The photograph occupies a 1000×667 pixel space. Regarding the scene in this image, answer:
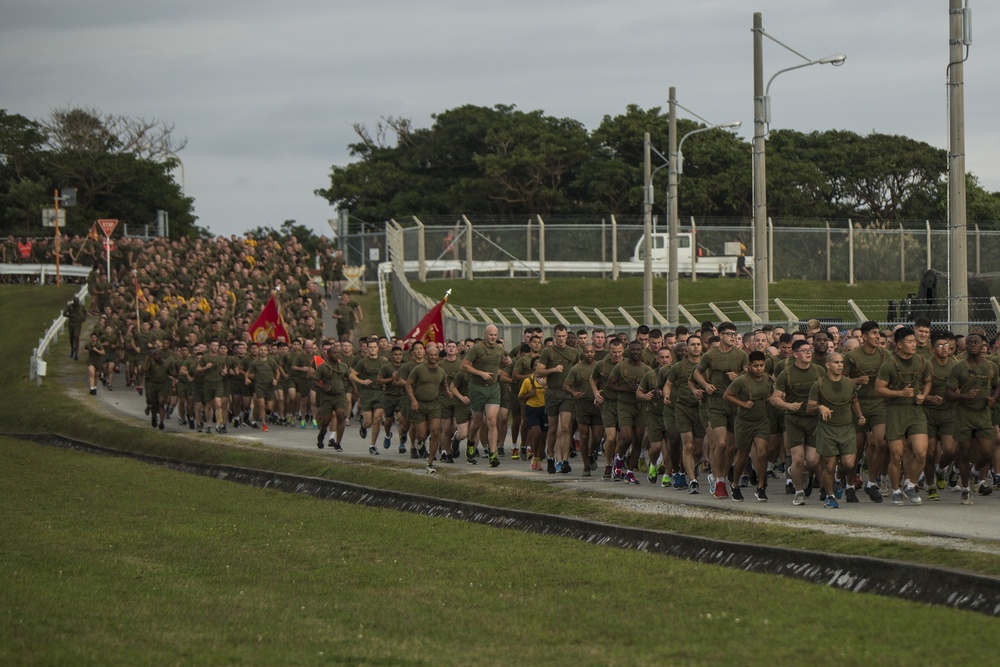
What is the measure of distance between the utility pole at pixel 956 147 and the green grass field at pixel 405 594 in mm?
7194

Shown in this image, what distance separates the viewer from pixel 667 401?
1945 centimetres

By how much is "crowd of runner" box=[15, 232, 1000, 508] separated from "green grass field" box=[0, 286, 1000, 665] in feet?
6.15

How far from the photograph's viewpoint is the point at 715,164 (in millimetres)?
80688

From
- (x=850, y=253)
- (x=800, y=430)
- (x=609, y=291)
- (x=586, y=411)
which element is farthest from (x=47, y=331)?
(x=800, y=430)

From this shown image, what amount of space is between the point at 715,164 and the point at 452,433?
58145mm

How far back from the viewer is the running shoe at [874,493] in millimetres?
17403

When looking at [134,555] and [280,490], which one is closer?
[134,555]

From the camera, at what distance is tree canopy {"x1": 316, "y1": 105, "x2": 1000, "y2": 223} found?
267 feet

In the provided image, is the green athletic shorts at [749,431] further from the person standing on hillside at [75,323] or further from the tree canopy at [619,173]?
the tree canopy at [619,173]

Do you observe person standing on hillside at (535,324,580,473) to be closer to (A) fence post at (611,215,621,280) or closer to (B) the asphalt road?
(B) the asphalt road

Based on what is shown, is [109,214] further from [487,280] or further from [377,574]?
[377,574]

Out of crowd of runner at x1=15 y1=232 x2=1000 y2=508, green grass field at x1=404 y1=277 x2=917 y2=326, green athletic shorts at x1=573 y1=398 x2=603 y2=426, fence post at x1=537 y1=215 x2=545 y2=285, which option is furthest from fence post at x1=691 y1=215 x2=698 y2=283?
green athletic shorts at x1=573 y1=398 x2=603 y2=426

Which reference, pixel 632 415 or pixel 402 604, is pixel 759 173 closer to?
pixel 632 415

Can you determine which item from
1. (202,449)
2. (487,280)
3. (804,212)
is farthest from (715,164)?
(202,449)
